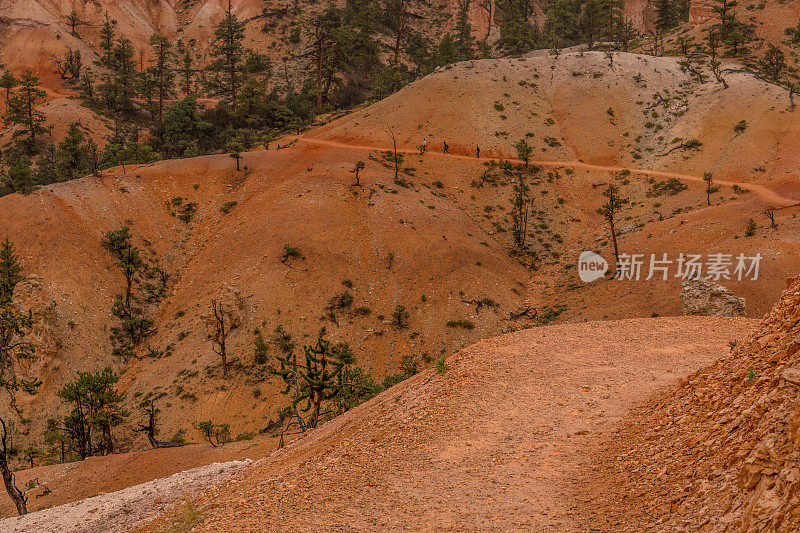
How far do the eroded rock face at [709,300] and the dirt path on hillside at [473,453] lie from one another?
11.6 metres

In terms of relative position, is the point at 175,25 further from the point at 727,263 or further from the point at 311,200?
the point at 727,263

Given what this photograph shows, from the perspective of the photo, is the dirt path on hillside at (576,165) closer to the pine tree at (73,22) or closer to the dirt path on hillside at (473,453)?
the dirt path on hillside at (473,453)

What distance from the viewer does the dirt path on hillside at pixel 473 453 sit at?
341 inches

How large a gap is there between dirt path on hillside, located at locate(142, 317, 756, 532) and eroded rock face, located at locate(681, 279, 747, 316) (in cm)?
1163

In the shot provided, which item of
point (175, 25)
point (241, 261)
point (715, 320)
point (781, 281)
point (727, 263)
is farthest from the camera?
point (175, 25)

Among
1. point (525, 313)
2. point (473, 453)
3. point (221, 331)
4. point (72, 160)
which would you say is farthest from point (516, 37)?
point (473, 453)

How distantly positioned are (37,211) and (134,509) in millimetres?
41526

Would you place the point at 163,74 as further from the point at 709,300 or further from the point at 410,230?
the point at 709,300

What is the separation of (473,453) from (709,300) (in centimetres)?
2228

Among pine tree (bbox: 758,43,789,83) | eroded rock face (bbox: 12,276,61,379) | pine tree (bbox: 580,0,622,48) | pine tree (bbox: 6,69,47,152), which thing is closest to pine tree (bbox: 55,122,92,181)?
pine tree (bbox: 6,69,47,152)

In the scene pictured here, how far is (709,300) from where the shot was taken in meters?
27.3

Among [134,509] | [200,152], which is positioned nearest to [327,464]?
[134,509]

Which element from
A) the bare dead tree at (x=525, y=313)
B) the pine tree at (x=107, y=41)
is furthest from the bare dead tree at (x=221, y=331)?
the pine tree at (x=107, y=41)

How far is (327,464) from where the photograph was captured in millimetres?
11133
